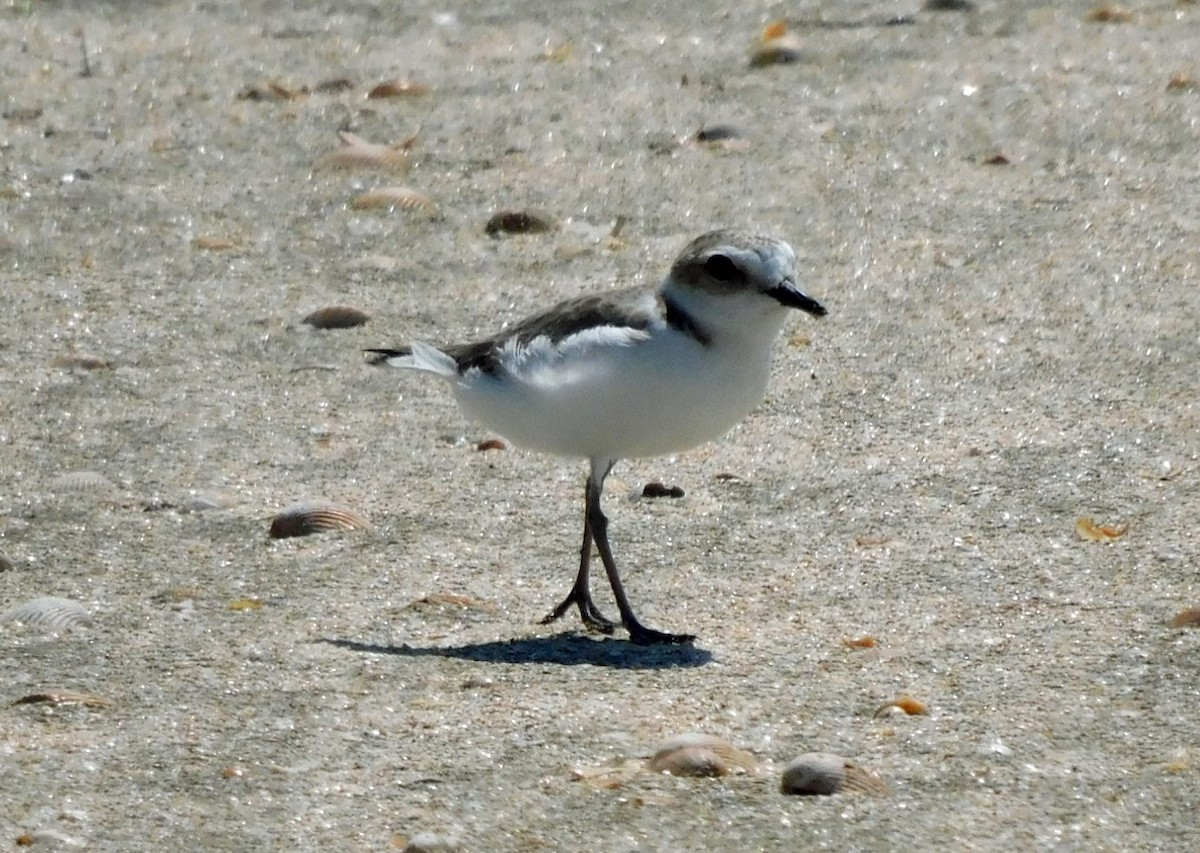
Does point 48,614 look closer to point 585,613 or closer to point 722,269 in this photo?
point 585,613

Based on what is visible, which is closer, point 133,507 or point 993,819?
point 993,819

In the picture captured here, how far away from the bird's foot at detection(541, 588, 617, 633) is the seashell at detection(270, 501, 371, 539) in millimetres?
607

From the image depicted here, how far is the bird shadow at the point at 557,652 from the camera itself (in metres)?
3.85

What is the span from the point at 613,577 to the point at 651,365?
0.46m

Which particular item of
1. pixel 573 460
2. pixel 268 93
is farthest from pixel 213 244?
pixel 573 460

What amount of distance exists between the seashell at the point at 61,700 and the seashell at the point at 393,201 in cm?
336

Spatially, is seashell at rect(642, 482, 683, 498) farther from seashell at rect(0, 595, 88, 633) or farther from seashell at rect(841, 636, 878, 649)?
seashell at rect(0, 595, 88, 633)

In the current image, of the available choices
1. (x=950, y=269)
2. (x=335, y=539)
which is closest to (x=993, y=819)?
→ (x=335, y=539)

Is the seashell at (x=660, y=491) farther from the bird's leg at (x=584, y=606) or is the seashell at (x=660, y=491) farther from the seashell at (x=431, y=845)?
the seashell at (x=431, y=845)

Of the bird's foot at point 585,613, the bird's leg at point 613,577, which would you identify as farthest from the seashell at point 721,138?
the bird's foot at point 585,613

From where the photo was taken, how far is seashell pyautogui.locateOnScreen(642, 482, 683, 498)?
484cm

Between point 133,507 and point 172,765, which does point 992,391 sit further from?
point 172,765

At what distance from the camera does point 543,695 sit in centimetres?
362

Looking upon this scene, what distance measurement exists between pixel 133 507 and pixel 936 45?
14.7ft
